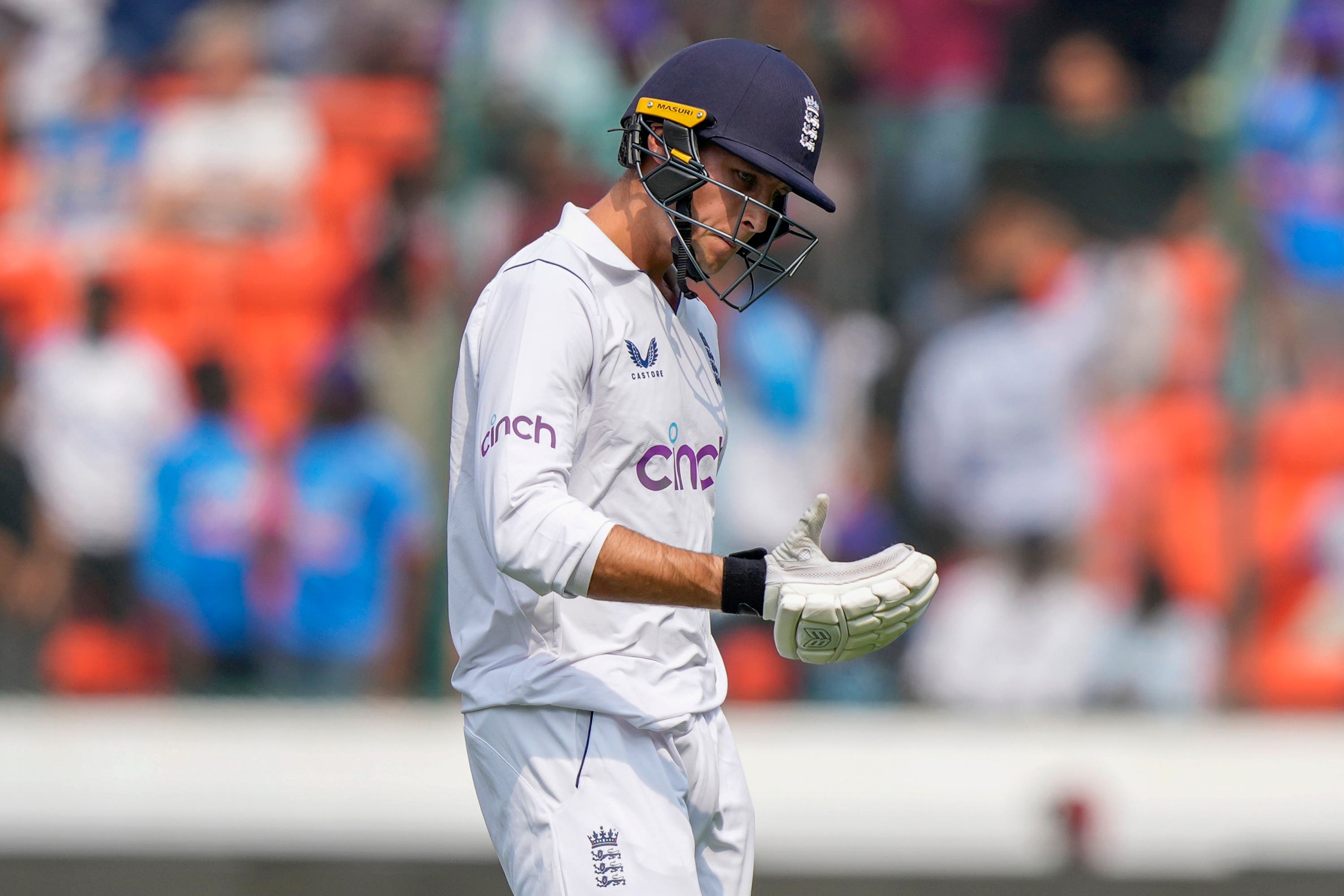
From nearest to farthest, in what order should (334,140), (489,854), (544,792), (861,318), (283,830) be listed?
(544,792)
(489,854)
(283,830)
(861,318)
(334,140)

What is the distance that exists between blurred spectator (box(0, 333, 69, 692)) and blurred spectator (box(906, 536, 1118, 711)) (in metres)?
3.78

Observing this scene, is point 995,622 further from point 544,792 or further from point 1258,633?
point 544,792

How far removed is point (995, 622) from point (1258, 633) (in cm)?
115

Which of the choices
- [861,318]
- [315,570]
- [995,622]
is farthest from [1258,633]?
[315,570]

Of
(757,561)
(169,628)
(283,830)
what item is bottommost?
(283,830)

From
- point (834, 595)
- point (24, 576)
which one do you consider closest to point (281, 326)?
point (24, 576)

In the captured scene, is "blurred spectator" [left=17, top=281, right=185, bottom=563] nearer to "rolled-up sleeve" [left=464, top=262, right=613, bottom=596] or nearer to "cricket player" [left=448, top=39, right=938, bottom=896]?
"cricket player" [left=448, top=39, right=938, bottom=896]

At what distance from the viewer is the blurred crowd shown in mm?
7273

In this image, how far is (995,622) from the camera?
7336 mm

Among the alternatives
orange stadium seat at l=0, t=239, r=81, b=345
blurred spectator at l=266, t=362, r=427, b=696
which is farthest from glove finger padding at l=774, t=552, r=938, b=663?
orange stadium seat at l=0, t=239, r=81, b=345

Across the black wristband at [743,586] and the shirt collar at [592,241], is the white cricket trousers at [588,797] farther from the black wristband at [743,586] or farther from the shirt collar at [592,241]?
the shirt collar at [592,241]

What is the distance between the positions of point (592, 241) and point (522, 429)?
0.50 m

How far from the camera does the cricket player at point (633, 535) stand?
2.77 m

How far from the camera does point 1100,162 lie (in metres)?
7.77
